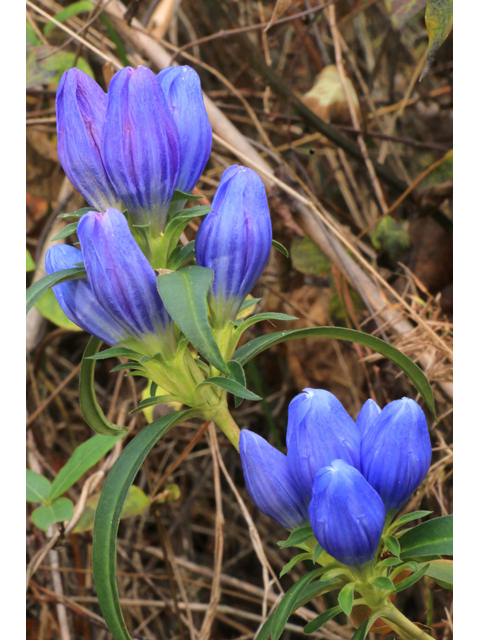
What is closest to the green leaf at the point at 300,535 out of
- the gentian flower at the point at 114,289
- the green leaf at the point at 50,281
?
the gentian flower at the point at 114,289

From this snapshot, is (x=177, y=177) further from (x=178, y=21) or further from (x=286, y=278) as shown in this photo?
(x=178, y=21)

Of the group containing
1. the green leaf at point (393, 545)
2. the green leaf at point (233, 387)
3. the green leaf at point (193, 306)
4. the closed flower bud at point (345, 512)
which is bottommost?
the green leaf at point (393, 545)

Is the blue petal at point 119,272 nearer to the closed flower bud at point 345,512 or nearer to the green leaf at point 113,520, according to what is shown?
the green leaf at point 113,520


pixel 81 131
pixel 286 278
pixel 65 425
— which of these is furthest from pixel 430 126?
pixel 81 131

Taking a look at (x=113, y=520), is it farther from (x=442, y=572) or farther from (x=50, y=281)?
(x=442, y=572)

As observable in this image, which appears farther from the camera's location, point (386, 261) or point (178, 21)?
point (178, 21)
